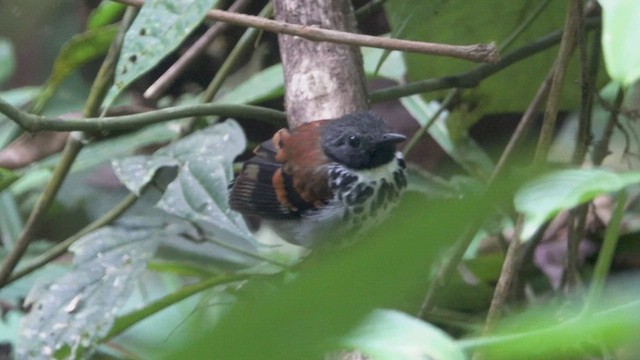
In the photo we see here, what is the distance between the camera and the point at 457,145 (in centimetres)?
212

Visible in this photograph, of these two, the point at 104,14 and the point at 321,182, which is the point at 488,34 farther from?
the point at 104,14

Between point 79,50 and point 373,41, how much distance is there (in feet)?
3.20

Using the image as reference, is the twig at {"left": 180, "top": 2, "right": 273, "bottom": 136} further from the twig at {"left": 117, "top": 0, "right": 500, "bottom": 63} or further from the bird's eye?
the twig at {"left": 117, "top": 0, "right": 500, "bottom": 63}

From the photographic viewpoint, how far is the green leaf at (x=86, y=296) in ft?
4.53

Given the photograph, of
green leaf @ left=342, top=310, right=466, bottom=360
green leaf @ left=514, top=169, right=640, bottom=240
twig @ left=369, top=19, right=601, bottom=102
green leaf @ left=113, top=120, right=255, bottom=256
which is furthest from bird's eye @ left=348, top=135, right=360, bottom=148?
green leaf @ left=342, top=310, right=466, bottom=360

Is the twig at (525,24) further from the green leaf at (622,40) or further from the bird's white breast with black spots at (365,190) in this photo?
the green leaf at (622,40)

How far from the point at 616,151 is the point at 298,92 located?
51.2 inches

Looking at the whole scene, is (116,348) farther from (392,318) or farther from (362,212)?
(392,318)

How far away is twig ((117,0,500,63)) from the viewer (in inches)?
42.7

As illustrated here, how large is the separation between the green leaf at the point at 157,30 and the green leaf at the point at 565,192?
2.22 ft

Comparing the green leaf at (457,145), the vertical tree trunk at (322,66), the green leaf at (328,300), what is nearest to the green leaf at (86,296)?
the vertical tree trunk at (322,66)

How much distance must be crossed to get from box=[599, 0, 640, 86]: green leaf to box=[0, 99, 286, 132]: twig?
0.89 metres

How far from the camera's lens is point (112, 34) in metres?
1.91

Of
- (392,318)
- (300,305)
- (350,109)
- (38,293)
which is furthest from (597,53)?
(300,305)
